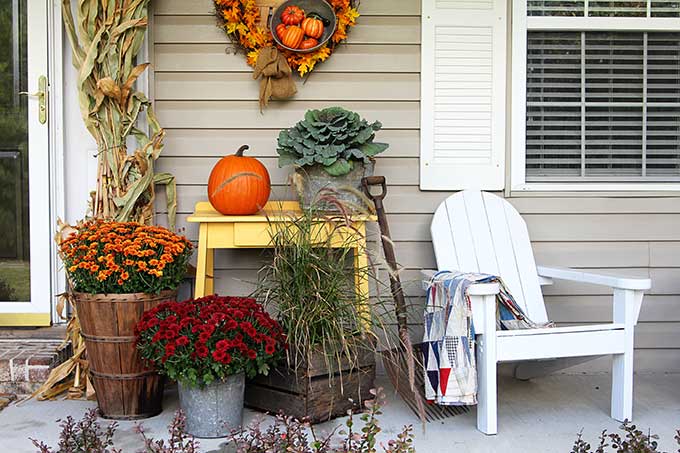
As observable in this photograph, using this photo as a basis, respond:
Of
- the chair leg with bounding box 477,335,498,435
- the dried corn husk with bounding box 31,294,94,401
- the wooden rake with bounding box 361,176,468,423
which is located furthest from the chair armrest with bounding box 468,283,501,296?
the dried corn husk with bounding box 31,294,94,401

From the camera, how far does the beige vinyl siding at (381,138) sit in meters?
3.59

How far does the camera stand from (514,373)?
3617 millimetres

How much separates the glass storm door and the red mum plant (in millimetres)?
1020

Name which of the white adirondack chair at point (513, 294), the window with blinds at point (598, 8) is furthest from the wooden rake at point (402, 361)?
the window with blinds at point (598, 8)

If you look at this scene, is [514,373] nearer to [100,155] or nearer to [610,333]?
[610,333]

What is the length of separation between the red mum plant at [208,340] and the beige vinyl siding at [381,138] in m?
0.83

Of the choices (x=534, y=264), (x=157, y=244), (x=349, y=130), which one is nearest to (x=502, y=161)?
(x=534, y=264)

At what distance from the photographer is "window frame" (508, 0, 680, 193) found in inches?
143

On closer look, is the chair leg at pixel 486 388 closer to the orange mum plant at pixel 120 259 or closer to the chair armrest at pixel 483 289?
the chair armrest at pixel 483 289

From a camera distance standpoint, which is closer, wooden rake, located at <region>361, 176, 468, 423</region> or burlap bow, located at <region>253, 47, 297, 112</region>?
wooden rake, located at <region>361, 176, 468, 423</region>

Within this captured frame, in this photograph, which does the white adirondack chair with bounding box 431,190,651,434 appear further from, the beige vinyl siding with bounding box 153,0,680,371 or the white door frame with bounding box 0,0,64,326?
the white door frame with bounding box 0,0,64,326

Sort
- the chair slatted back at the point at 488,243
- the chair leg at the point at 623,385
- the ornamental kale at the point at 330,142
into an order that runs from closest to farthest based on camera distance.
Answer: the chair leg at the point at 623,385 < the ornamental kale at the point at 330,142 < the chair slatted back at the point at 488,243

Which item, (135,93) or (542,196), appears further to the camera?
(542,196)

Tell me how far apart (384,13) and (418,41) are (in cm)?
21
